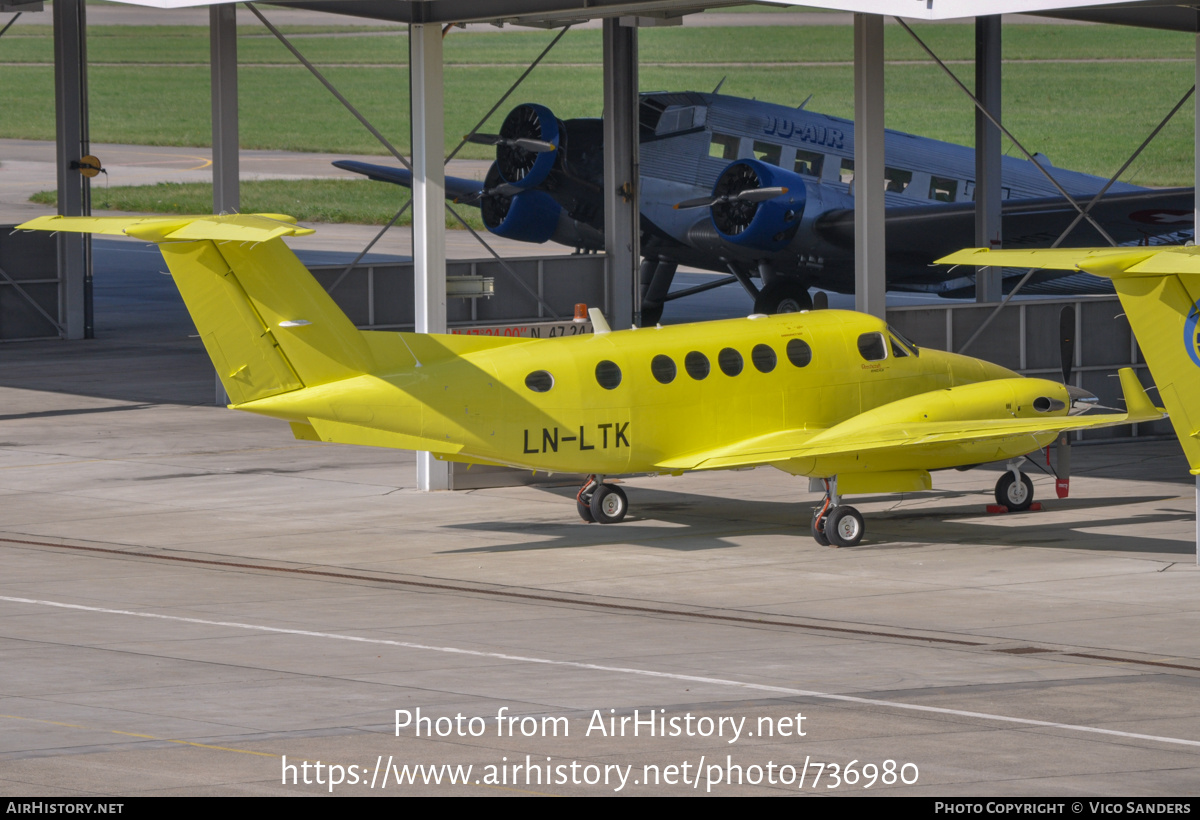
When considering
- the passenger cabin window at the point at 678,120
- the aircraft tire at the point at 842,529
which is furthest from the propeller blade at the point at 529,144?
the aircraft tire at the point at 842,529

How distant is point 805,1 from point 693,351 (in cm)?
474

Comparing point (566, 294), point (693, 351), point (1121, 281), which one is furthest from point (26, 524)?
point (566, 294)

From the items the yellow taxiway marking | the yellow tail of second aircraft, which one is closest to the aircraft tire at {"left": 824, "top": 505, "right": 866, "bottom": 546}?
the yellow tail of second aircraft

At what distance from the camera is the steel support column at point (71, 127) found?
133 ft

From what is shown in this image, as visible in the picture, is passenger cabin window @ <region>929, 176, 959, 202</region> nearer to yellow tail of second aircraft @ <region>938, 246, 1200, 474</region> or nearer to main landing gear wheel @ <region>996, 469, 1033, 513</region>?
main landing gear wheel @ <region>996, 469, 1033, 513</region>

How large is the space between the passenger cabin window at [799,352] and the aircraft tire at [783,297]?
53.2 feet

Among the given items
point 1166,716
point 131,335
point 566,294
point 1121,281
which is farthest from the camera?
point 131,335

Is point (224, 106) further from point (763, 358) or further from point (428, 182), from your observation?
point (763, 358)

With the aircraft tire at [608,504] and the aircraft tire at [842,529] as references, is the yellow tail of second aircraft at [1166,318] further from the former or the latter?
the aircraft tire at [608,504]

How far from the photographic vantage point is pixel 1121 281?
57.8ft

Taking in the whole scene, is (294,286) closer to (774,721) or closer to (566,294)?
(774,721)

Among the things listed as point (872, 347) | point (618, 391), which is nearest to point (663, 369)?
point (618, 391)

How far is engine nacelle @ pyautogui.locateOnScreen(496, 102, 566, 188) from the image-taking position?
36969 mm

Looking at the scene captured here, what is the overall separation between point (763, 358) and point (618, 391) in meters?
2.08
